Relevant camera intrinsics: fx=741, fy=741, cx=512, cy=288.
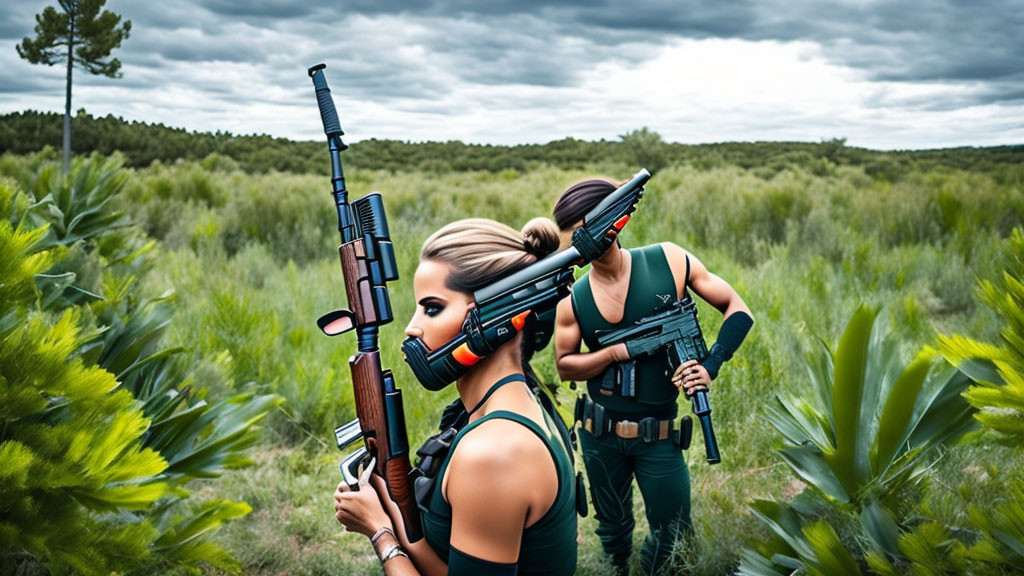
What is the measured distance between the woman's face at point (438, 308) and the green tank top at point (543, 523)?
21 cm

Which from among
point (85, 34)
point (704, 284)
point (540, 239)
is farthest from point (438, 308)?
point (85, 34)

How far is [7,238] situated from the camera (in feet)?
6.58

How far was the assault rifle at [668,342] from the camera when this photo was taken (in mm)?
3031

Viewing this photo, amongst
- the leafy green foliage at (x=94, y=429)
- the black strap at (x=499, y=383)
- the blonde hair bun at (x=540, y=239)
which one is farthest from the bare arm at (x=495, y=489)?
the leafy green foliage at (x=94, y=429)

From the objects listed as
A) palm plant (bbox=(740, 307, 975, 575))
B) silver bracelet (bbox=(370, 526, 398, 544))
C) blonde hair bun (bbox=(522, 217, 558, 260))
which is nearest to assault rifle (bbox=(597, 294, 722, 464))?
palm plant (bbox=(740, 307, 975, 575))

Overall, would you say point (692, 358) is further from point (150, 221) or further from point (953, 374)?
point (150, 221)

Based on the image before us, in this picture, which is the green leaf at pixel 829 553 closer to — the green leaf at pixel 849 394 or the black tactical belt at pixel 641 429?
the green leaf at pixel 849 394

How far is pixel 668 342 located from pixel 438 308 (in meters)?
1.66

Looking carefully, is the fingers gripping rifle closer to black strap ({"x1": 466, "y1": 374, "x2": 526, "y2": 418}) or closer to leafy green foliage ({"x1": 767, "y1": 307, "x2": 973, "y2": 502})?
black strap ({"x1": 466, "y1": 374, "x2": 526, "y2": 418})

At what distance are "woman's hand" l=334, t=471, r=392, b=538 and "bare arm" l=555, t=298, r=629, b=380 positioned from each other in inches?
58.8

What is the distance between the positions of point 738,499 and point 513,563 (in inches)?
120

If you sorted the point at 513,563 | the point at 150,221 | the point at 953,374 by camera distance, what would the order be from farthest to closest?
the point at 150,221, the point at 953,374, the point at 513,563

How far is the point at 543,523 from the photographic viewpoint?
1.54 metres

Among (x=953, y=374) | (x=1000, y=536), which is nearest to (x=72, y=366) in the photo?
(x=1000, y=536)
